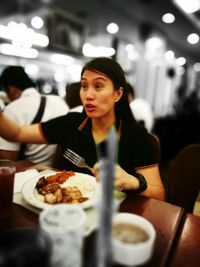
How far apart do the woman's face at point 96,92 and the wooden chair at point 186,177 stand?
0.75 metres

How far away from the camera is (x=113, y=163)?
2.07 ft

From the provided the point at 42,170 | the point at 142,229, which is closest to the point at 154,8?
the point at 42,170

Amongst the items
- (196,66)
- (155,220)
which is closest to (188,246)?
(155,220)

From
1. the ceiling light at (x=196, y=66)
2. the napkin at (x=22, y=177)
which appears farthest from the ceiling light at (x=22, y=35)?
the ceiling light at (x=196, y=66)

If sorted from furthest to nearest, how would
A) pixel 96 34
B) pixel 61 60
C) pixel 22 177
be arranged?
pixel 61 60 < pixel 96 34 < pixel 22 177

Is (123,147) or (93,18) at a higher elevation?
(93,18)

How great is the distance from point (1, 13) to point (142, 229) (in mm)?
5879

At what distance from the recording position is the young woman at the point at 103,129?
1.62m

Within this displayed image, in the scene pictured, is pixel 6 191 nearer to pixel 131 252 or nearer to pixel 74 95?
pixel 131 252

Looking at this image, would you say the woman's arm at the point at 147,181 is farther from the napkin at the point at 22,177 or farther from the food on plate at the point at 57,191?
the napkin at the point at 22,177

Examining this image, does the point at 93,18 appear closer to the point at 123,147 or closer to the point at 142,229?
the point at 123,147

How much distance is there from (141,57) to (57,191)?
32.4ft

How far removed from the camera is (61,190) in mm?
1215

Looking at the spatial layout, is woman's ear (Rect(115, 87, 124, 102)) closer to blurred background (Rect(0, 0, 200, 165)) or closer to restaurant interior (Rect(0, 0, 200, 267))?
restaurant interior (Rect(0, 0, 200, 267))
